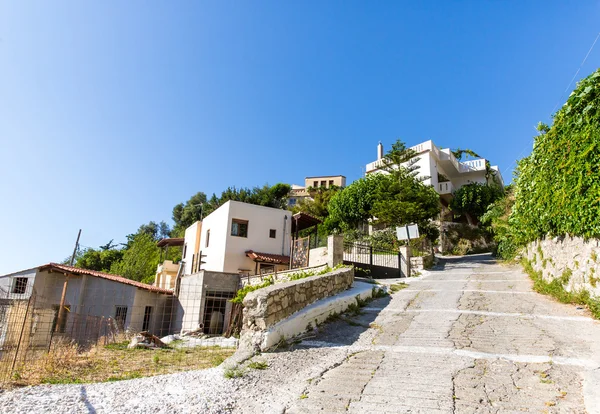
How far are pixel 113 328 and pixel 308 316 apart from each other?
40.5ft

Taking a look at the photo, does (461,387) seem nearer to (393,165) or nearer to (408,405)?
(408,405)

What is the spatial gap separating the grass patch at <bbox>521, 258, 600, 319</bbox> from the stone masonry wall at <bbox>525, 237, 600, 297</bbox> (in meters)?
0.09

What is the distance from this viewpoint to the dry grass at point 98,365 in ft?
15.0

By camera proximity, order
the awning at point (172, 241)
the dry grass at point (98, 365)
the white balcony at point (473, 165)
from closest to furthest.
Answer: the dry grass at point (98, 365)
the awning at point (172, 241)
the white balcony at point (473, 165)

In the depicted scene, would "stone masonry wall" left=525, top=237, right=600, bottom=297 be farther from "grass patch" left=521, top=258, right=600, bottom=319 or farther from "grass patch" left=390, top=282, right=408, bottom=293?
"grass patch" left=390, top=282, right=408, bottom=293

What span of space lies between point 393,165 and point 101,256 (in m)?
38.0

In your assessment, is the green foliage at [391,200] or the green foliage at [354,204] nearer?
the green foliage at [391,200]

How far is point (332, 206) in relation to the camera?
32.9 meters

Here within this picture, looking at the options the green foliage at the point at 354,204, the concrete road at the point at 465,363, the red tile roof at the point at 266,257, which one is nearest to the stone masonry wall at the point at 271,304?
the concrete road at the point at 465,363

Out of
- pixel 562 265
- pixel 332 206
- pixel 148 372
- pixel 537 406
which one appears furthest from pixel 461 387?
pixel 332 206

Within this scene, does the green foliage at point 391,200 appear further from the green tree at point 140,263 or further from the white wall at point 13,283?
the white wall at point 13,283

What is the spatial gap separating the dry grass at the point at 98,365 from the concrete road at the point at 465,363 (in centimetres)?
185

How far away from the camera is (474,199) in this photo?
32656mm

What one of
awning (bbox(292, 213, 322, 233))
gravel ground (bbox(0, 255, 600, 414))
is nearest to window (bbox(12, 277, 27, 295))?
awning (bbox(292, 213, 322, 233))
